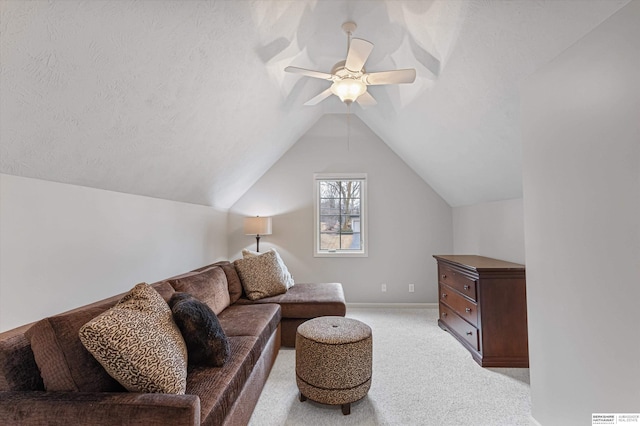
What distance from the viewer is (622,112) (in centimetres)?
119

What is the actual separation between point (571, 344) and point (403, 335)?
2041mm

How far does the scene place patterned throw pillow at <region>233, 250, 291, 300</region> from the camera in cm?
315

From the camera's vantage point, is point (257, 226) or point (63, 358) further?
point (257, 226)

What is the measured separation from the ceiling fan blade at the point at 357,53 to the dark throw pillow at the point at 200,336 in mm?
1839

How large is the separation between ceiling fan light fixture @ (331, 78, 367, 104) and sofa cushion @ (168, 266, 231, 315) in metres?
1.95

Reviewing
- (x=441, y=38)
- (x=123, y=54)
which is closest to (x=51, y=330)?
(x=123, y=54)

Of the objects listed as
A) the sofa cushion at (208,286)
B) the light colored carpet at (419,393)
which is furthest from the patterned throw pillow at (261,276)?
the light colored carpet at (419,393)

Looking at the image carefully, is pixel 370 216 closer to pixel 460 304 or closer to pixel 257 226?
pixel 257 226

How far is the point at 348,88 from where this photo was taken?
2.20 m

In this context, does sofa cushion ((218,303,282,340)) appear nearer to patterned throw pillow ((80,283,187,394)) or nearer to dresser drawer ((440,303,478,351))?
patterned throw pillow ((80,283,187,394))

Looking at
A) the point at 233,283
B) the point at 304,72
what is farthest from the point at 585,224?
the point at 233,283

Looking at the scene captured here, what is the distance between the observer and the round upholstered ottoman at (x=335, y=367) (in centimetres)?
188

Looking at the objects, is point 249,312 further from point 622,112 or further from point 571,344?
point 622,112

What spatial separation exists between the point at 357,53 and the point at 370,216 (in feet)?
9.42
